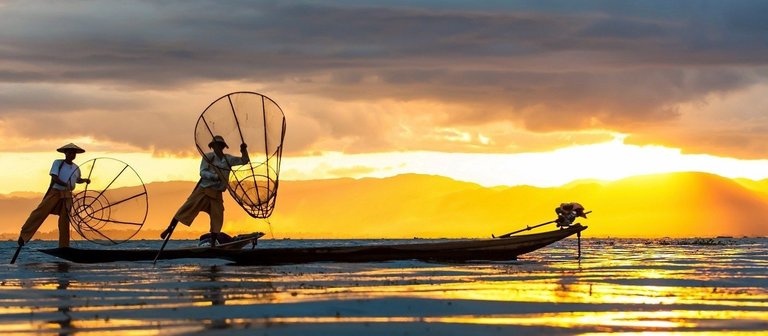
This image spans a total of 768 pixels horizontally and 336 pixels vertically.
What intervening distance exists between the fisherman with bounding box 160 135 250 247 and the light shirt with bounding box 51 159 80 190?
2805 millimetres

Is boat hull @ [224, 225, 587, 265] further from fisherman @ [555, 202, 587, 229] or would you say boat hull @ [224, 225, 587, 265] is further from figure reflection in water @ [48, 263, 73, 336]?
figure reflection in water @ [48, 263, 73, 336]

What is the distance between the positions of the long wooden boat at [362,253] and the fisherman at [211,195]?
33.1 inches

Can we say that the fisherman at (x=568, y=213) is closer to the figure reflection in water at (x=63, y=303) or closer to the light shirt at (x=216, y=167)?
the light shirt at (x=216, y=167)

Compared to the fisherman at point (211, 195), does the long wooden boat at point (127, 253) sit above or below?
below

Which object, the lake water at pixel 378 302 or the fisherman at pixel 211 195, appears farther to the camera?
the fisherman at pixel 211 195

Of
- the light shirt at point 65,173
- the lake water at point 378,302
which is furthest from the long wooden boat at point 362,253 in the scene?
the lake water at point 378,302

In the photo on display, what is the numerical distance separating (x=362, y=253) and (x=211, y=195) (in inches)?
170

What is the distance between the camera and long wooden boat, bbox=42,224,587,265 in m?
26.7

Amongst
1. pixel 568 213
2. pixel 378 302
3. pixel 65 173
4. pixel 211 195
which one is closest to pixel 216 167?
pixel 211 195

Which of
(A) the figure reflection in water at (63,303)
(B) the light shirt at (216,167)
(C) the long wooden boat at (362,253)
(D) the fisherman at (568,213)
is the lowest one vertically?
(A) the figure reflection in water at (63,303)

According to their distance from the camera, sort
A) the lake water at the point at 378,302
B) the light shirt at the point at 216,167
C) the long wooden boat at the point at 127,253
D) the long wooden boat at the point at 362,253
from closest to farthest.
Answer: the lake water at the point at 378,302 → the light shirt at the point at 216,167 → the long wooden boat at the point at 362,253 → the long wooden boat at the point at 127,253

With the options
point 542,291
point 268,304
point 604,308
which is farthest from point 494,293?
point 268,304

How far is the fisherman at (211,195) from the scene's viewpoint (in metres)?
26.3

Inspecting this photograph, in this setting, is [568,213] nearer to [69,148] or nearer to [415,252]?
[415,252]
